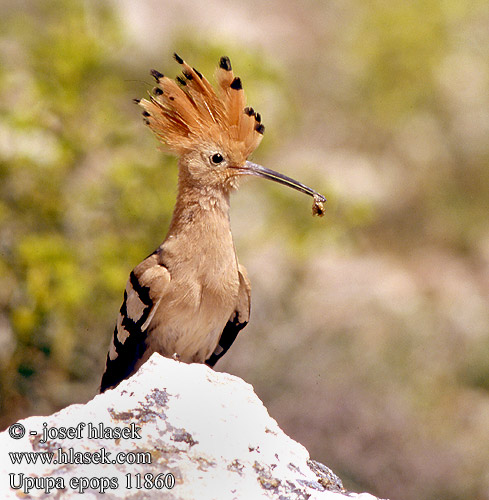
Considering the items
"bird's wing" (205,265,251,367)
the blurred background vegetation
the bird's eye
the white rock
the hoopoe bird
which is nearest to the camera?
the white rock

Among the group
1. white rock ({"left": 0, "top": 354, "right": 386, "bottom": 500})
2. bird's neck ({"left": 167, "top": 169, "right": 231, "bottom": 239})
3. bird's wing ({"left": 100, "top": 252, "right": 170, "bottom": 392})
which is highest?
bird's neck ({"left": 167, "top": 169, "right": 231, "bottom": 239})

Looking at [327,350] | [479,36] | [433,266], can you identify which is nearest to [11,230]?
[327,350]

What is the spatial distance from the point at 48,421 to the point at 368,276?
20.6 ft

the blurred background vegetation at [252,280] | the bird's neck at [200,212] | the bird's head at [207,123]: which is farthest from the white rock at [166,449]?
the blurred background vegetation at [252,280]

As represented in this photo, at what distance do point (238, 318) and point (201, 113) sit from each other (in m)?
0.85

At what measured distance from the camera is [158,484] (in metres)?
2.43

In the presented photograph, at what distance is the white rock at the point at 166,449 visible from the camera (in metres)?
2.39

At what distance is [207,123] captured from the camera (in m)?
3.47

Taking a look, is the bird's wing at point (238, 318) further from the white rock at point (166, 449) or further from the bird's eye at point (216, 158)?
the white rock at point (166, 449)

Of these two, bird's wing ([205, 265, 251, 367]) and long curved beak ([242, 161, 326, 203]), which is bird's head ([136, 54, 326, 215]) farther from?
bird's wing ([205, 265, 251, 367])

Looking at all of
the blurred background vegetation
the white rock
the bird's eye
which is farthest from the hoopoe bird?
the blurred background vegetation

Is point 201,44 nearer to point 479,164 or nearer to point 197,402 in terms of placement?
point 197,402

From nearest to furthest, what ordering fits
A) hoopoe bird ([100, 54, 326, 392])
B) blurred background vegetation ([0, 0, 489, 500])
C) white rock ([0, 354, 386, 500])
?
white rock ([0, 354, 386, 500])
hoopoe bird ([100, 54, 326, 392])
blurred background vegetation ([0, 0, 489, 500])

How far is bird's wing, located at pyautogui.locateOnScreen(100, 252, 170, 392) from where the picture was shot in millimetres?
3355
